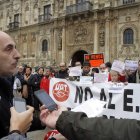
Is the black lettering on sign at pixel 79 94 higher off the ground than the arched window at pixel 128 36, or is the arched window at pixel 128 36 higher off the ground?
the arched window at pixel 128 36

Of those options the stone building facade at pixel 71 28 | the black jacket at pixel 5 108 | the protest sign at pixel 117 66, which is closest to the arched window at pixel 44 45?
the stone building facade at pixel 71 28

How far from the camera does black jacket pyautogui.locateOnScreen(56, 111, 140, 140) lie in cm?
166

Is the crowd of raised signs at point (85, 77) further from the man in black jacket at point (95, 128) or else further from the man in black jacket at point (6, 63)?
the man in black jacket at point (95, 128)

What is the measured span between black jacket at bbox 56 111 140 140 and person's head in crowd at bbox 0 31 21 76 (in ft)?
2.47

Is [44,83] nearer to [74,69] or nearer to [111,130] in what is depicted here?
[74,69]

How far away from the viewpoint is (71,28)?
25.8 m

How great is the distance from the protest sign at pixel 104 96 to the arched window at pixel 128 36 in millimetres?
Answer: 15229

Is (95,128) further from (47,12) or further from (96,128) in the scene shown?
(47,12)

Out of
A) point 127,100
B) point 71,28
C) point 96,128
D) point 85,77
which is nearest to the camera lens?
point 96,128

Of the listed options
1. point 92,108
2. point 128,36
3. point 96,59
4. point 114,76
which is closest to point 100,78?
point 114,76

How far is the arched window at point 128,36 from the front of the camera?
22.2 m

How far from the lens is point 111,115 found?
616cm

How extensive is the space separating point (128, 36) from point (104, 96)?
16361 mm

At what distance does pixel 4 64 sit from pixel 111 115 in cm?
418
